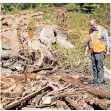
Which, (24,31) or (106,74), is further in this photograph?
(24,31)

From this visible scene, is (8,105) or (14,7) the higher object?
(14,7)

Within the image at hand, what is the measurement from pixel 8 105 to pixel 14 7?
2.71 meters

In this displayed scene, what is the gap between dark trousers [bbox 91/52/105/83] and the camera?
8305mm

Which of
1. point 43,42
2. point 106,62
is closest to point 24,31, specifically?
point 43,42

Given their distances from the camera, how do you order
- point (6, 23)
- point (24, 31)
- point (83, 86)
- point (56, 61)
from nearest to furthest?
1. point (83, 86)
2. point (56, 61)
3. point (24, 31)
4. point (6, 23)

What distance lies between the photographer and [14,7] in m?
9.88

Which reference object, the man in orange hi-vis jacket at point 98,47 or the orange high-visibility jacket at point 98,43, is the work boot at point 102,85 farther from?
the orange high-visibility jacket at point 98,43

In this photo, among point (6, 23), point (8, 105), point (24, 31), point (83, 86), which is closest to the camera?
point (8, 105)

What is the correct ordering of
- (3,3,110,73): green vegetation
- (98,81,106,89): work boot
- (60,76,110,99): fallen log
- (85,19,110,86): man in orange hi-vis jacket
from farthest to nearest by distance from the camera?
(3,3,110,73): green vegetation → (98,81,106,89): work boot → (85,19,110,86): man in orange hi-vis jacket → (60,76,110,99): fallen log

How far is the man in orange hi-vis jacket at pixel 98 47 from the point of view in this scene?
823 centimetres

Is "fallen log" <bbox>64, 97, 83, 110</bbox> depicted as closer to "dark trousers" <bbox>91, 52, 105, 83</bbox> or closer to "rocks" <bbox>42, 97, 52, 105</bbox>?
"rocks" <bbox>42, 97, 52, 105</bbox>

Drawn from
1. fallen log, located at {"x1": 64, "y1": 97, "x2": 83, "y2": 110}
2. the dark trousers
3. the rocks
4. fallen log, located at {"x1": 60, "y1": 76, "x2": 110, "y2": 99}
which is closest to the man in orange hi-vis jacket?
the dark trousers

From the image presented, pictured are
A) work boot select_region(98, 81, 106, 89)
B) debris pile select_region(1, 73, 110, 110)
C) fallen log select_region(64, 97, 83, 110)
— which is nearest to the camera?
fallen log select_region(64, 97, 83, 110)

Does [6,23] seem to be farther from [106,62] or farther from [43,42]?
[106,62]
